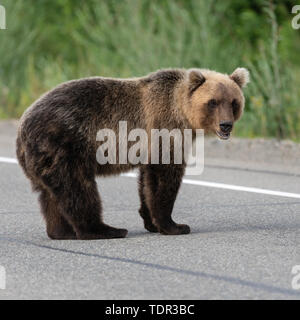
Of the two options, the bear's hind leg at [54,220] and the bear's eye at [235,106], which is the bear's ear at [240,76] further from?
the bear's hind leg at [54,220]

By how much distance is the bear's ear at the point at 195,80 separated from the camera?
25.3 feet

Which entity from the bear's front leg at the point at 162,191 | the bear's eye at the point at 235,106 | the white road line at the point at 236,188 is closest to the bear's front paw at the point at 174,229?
the bear's front leg at the point at 162,191

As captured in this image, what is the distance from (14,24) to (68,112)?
1039 centimetres

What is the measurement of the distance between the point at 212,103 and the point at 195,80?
0.75 ft

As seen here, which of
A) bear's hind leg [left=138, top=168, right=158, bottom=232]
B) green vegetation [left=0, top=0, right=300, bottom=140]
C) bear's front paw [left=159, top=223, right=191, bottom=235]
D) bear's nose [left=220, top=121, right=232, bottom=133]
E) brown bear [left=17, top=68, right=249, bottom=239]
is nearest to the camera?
brown bear [left=17, top=68, right=249, bottom=239]

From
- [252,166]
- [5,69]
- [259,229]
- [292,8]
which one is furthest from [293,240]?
[5,69]

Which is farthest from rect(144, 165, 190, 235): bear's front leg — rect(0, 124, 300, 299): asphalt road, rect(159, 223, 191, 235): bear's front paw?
rect(0, 124, 300, 299): asphalt road

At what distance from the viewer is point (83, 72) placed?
1659 cm

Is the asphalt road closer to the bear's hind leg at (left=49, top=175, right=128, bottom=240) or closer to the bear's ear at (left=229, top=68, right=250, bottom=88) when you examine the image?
the bear's hind leg at (left=49, top=175, right=128, bottom=240)

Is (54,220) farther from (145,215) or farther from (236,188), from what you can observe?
(236,188)

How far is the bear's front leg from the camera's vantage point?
7.68 metres

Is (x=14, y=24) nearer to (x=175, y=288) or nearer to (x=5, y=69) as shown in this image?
(x=5, y=69)

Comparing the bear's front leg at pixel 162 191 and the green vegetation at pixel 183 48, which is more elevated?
the green vegetation at pixel 183 48

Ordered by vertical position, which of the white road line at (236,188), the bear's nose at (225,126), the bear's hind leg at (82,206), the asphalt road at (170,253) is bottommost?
the asphalt road at (170,253)
